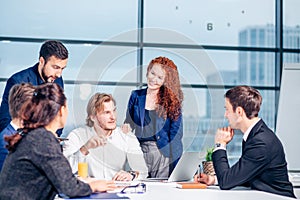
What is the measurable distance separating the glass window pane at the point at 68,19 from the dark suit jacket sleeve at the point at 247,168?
3.62 meters

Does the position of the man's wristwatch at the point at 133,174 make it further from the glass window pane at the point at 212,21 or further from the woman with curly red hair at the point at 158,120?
the glass window pane at the point at 212,21

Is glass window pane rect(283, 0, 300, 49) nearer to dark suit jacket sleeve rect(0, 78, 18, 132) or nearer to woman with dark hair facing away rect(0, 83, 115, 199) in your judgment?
dark suit jacket sleeve rect(0, 78, 18, 132)

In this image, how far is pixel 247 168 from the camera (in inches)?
99.2

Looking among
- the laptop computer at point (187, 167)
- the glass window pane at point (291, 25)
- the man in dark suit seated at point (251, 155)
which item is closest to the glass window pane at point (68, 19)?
the glass window pane at point (291, 25)

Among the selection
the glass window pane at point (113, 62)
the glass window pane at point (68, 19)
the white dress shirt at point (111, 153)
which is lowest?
the white dress shirt at point (111, 153)

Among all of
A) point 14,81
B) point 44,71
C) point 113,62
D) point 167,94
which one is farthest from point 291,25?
point 14,81

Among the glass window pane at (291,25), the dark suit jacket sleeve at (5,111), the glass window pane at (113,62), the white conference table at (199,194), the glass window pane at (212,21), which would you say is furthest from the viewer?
the glass window pane at (291,25)

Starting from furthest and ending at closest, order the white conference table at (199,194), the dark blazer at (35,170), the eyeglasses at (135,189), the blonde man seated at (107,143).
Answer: the blonde man seated at (107,143), the eyeglasses at (135,189), the white conference table at (199,194), the dark blazer at (35,170)

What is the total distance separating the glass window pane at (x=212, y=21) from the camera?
19.7 feet

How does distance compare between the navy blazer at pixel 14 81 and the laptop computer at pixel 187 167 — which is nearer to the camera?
the laptop computer at pixel 187 167

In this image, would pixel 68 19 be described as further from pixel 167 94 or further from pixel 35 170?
pixel 35 170

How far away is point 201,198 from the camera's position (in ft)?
7.60

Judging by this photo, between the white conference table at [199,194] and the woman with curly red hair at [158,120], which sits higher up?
the woman with curly red hair at [158,120]

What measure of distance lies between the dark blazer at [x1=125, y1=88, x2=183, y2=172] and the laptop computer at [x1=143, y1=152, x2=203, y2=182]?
0.37m
